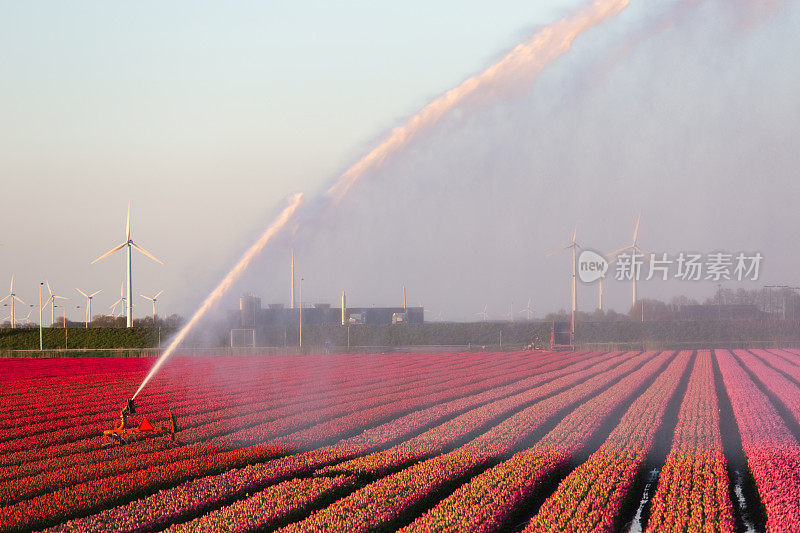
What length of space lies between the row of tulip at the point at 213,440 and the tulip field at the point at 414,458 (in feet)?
0.25

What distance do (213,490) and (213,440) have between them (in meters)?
6.65

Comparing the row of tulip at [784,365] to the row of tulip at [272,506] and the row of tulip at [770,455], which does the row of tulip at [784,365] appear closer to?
the row of tulip at [770,455]

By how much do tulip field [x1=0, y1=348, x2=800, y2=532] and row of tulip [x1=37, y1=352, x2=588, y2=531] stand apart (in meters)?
0.04

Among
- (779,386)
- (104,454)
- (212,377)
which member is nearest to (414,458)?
(104,454)

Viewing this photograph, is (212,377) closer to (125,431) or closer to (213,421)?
(213,421)

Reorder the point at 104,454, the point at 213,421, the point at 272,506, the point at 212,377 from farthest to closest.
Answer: the point at 212,377, the point at 213,421, the point at 104,454, the point at 272,506

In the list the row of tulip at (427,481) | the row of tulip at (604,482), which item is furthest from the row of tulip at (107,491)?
the row of tulip at (604,482)

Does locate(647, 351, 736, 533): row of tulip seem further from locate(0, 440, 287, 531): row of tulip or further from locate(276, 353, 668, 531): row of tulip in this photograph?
locate(0, 440, 287, 531): row of tulip

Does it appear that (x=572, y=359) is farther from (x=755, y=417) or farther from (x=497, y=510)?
(x=497, y=510)

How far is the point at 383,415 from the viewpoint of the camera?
1046 inches

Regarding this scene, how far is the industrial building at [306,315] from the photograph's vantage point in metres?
24.5

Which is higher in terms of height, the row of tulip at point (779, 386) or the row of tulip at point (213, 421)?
the row of tulip at point (213, 421)

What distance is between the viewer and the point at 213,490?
15.6m

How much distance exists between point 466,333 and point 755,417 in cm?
6452
